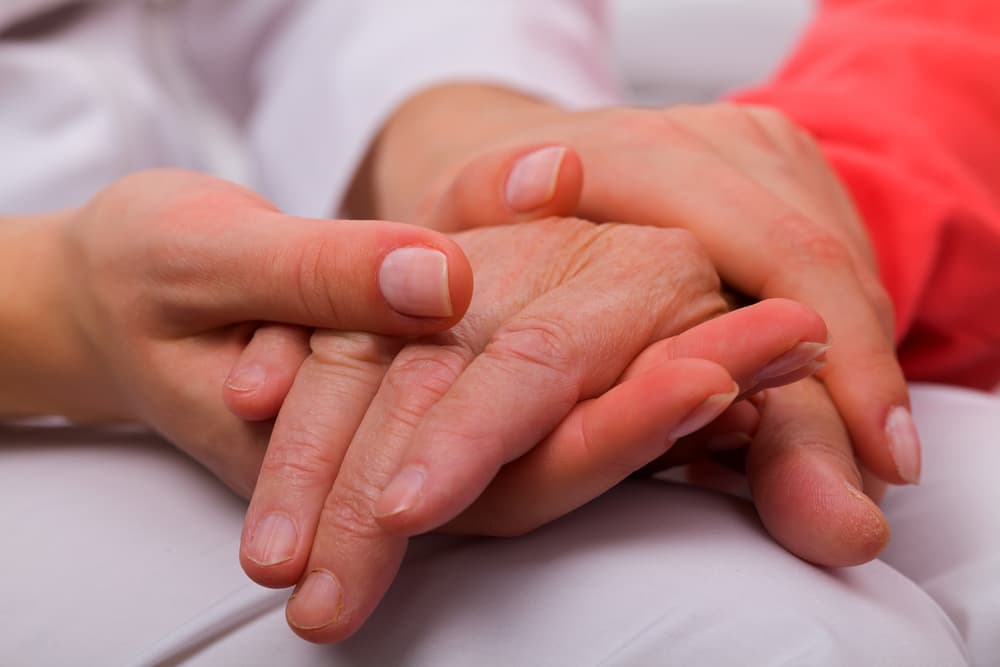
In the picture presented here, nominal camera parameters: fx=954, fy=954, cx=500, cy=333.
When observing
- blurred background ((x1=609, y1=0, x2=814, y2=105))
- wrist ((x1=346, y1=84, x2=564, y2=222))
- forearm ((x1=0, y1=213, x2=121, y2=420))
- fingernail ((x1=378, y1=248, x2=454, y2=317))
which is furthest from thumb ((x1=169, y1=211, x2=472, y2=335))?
blurred background ((x1=609, y1=0, x2=814, y2=105))

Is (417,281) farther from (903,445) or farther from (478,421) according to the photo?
(903,445)

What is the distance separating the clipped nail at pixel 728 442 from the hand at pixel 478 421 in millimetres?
53

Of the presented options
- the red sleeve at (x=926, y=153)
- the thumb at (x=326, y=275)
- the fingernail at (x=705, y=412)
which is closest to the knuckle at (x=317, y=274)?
the thumb at (x=326, y=275)

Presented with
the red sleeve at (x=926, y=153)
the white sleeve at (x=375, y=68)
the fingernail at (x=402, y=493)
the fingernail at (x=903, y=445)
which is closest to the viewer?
the fingernail at (x=402, y=493)

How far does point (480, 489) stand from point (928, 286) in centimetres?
38

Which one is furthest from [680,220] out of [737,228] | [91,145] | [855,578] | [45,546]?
[91,145]

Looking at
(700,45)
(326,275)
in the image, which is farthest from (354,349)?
(700,45)

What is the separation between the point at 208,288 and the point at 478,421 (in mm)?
125

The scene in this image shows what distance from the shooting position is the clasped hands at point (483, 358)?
303 millimetres

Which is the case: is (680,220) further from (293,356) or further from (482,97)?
(482,97)

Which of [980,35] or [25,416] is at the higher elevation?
[980,35]

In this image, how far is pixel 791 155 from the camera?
0.51m

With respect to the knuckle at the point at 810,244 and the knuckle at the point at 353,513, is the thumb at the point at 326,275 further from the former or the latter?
the knuckle at the point at 810,244

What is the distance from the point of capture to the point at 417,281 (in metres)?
0.32
